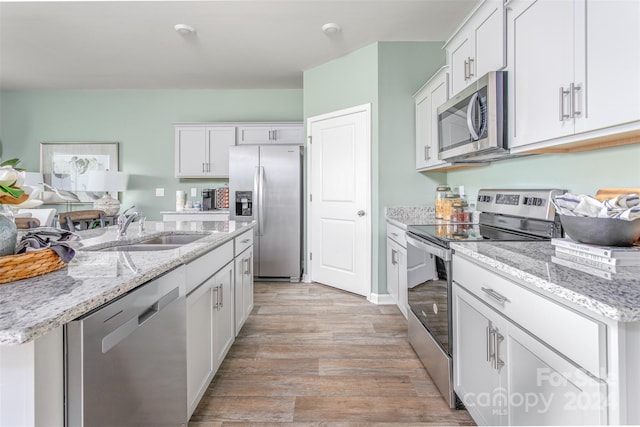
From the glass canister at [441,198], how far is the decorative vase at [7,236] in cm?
284

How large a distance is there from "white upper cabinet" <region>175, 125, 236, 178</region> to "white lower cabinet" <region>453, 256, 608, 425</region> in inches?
151

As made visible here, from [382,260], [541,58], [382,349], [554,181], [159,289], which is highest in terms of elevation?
[541,58]

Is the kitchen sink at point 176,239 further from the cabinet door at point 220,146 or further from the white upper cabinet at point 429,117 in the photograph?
the cabinet door at point 220,146

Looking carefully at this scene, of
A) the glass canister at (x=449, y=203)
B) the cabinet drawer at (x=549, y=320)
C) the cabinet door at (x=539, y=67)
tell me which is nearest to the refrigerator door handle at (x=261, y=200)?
the glass canister at (x=449, y=203)

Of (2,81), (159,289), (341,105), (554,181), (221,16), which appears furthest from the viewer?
(2,81)

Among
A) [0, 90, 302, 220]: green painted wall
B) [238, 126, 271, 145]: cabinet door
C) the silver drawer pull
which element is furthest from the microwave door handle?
Answer: [0, 90, 302, 220]: green painted wall

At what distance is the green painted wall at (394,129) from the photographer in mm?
3391

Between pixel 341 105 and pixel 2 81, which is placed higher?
pixel 2 81

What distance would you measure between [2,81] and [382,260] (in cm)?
567

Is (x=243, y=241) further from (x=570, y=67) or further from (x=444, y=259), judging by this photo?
(x=570, y=67)

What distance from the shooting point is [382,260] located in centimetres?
342

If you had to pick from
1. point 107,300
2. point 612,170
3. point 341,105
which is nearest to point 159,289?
point 107,300

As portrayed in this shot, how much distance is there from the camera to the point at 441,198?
3148 mm

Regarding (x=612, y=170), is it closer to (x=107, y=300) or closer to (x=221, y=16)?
(x=107, y=300)
